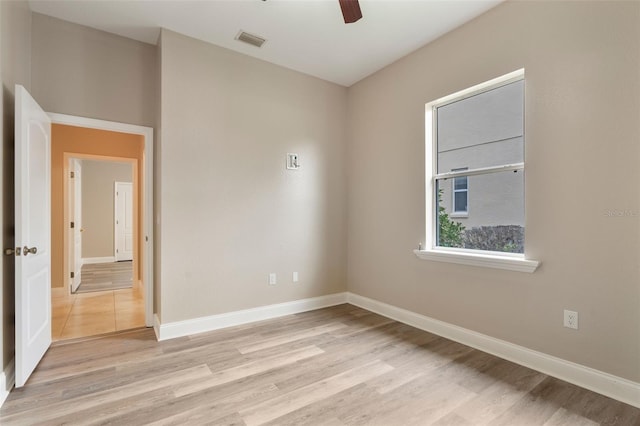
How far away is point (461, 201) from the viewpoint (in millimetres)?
3078

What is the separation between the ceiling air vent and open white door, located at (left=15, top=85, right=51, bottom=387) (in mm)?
1866

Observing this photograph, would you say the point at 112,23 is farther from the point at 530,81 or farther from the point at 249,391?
the point at 530,81

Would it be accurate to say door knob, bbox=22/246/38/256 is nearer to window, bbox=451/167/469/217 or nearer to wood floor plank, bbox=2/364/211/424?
wood floor plank, bbox=2/364/211/424

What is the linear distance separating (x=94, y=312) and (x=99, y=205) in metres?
5.36

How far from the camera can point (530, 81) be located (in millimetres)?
2441

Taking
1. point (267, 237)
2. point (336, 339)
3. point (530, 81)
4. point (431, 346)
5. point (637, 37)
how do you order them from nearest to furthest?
point (637, 37), point (530, 81), point (431, 346), point (336, 339), point (267, 237)

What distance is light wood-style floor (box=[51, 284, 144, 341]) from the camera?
3255mm

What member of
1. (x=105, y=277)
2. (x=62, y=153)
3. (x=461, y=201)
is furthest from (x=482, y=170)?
(x=105, y=277)

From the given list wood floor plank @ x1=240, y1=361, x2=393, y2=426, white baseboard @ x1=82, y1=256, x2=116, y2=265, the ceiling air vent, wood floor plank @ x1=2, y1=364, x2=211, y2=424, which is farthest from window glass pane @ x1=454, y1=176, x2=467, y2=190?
white baseboard @ x1=82, y1=256, x2=116, y2=265

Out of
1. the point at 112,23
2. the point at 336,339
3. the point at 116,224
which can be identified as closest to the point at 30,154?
the point at 112,23

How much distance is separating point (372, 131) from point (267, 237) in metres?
1.90

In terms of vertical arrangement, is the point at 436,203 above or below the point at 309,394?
above

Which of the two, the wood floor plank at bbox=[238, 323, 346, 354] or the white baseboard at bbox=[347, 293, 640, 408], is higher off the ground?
the white baseboard at bbox=[347, 293, 640, 408]

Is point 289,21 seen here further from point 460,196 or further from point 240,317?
point 240,317
